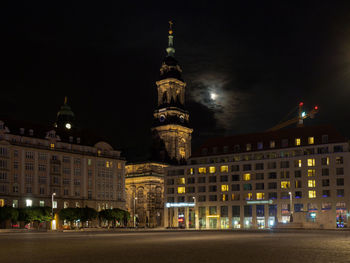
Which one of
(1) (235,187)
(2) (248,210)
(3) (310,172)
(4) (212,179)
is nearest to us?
(3) (310,172)

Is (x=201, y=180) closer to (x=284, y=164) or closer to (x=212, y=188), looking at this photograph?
(x=212, y=188)

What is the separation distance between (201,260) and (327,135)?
11235 centimetres

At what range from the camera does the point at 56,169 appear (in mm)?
142625

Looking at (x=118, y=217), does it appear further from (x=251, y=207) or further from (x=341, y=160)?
(x=341, y=160)

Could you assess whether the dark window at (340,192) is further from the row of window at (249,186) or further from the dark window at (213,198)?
the dark window at (213,198)

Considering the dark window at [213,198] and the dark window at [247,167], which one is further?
the dark window at [213,198]

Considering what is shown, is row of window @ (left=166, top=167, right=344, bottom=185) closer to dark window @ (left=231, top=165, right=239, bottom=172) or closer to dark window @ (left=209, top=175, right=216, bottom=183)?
dark window @ (left=209, top=175, right=216, bottom=183)

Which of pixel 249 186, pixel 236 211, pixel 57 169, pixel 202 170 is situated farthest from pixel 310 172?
pixel 57 169

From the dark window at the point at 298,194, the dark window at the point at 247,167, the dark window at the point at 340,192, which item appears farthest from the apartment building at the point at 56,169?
the dark window at the point at 340,192

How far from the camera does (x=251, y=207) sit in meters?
139

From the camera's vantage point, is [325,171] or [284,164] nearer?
[325,171]

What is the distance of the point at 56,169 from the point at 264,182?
186 feet

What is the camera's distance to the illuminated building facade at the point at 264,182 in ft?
422

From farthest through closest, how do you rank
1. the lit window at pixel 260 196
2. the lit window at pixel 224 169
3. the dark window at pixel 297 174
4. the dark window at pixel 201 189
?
the dark window at pixel 201 189 < the lit window at pixel 224 169 < the lit window at pixel 260 196 < the dark window at pixel 297 174
